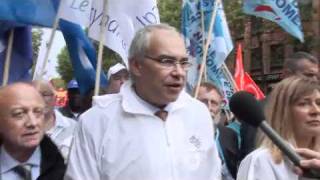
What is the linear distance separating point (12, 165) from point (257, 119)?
136 centimetres

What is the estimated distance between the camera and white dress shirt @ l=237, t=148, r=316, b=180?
3439 millimetres

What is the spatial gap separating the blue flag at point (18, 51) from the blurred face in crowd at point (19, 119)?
109 inches

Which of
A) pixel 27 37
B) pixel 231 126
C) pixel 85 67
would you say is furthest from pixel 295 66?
pixel 27 37

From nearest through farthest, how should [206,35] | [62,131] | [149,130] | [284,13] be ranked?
1. [149,130]
2. [62,131]
3. [284,13]
4. [206,35]

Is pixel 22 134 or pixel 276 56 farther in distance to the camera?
pixel 276 56

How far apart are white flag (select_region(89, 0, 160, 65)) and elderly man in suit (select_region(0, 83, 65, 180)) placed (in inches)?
97.7

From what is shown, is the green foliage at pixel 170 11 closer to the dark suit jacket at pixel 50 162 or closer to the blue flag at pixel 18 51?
the blue flag at pixel 18 51

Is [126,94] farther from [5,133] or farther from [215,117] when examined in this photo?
[215,117]

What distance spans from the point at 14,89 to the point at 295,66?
2966mm

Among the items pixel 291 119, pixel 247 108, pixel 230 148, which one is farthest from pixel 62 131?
pixel 247 108

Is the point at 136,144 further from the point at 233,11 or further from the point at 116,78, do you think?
the point at 233,11

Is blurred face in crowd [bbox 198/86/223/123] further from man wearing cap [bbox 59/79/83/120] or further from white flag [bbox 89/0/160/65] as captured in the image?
man wearing cap [bbox 59/79/83/120]

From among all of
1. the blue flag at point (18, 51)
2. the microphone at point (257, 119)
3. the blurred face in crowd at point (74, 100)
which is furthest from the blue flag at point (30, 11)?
the microphone at point (257, 119)

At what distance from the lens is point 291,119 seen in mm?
3605
